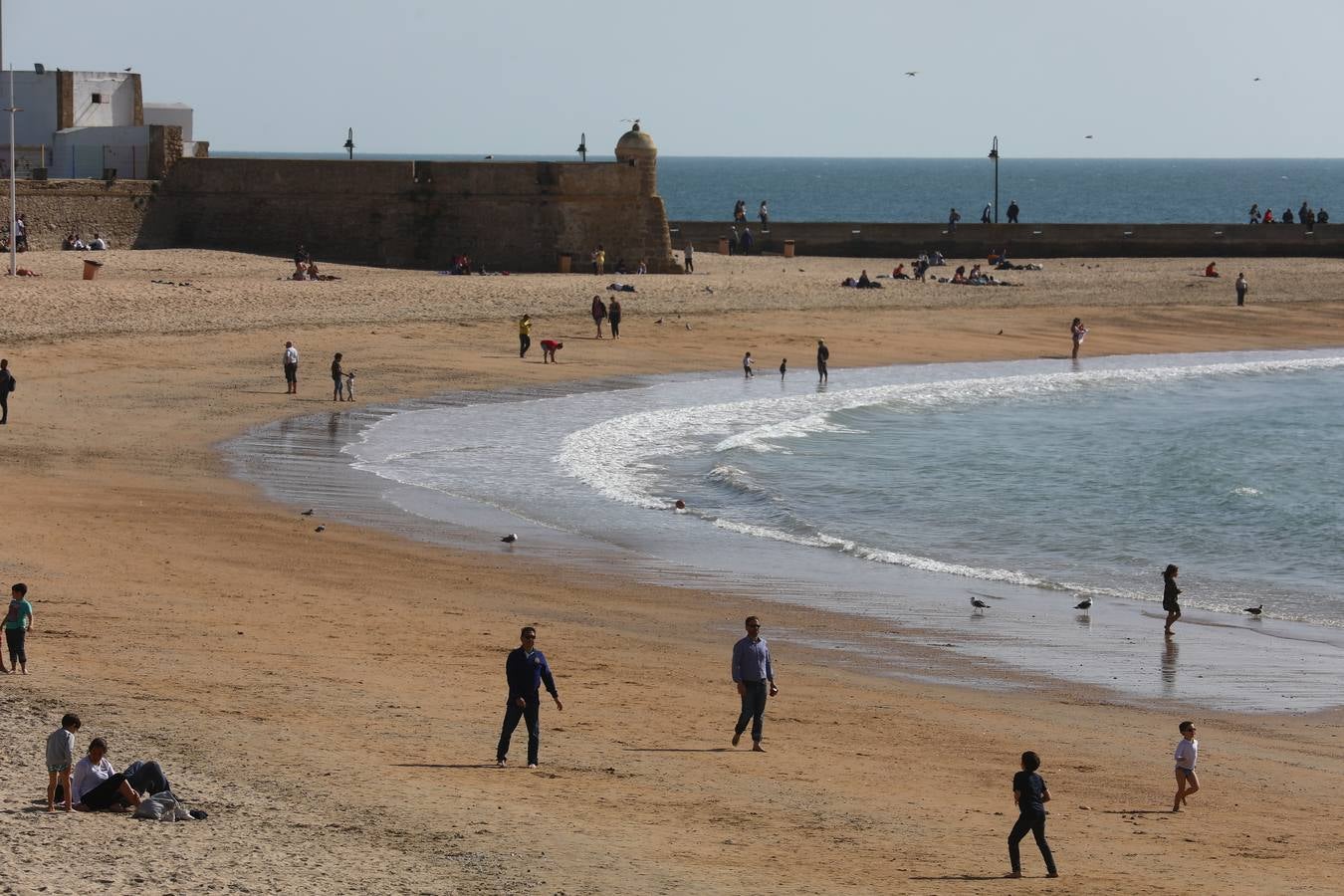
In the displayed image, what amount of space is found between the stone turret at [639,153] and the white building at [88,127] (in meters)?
12.5

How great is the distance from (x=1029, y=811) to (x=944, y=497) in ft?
53.8

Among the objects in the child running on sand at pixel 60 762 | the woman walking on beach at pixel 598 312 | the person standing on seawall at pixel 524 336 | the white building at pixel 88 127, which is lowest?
the child running on sand at pixel 60 762

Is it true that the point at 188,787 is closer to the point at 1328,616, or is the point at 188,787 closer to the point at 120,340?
the point at 1328,616

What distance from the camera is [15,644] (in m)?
13.4

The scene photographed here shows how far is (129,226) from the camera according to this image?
47094 millimetres

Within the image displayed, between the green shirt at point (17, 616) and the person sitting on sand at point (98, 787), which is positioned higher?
the green shirt at point (17, 616)

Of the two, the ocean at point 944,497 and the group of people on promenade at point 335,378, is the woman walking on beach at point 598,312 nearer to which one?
the ocean at point 944,497

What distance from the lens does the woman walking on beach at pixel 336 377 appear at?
30844 mm

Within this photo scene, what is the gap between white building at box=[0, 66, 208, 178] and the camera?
1909 inches

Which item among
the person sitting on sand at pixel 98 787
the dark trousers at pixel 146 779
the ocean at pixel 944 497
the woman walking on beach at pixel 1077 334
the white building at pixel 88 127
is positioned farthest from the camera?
the white building at pixel 88 127

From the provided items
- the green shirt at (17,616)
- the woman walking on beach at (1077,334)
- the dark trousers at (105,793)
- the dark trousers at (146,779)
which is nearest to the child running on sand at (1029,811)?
the dark trousers at (146,779)

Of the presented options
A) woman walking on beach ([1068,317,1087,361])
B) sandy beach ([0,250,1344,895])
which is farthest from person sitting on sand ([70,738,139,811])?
woman walking on beach ([1068,317,1087,361])

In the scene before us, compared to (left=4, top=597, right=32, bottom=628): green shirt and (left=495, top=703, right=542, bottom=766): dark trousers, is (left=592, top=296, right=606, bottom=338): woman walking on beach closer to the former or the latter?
(left=4, top=597, right=32, bottom=628): green shirt

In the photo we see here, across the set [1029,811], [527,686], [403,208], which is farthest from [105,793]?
[403,208]
